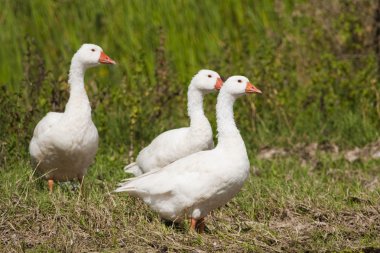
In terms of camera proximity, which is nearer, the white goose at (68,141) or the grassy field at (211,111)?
the grassy field at (211,111)

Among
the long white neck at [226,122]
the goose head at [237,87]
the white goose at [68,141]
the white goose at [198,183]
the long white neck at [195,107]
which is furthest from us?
the long white neck at [195,107]

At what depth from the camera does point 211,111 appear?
11.0m

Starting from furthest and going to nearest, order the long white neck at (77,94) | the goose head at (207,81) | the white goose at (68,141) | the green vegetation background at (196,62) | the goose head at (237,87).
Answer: the green vegetation background at (196,62)
the goose head at (207,81)
the long white neck at (77,94)
the white goose at (68,141)
the goose head at (237,87)

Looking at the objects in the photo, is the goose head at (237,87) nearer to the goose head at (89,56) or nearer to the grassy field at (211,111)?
the grassy field at (211,111)

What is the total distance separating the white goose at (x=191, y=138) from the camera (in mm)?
8422

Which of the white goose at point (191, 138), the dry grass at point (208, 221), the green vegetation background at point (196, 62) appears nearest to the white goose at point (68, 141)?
the dry grass at point (208, 221)

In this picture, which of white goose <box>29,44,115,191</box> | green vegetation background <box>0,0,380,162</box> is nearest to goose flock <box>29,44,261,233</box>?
white goose <box>29,44,115,191</box>

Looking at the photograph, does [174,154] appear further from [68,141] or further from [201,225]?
[201,225]

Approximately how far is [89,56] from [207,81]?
114 cm

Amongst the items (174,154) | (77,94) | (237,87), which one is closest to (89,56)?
(77,94)

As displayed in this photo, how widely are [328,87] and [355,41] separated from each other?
3.48 ft

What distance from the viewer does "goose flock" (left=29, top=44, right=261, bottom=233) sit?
6930mm

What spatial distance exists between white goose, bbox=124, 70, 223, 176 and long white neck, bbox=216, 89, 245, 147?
3.36 ft

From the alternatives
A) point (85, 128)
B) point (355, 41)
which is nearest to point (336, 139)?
point (355, 41)
